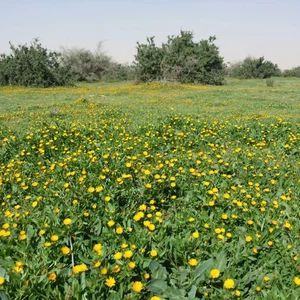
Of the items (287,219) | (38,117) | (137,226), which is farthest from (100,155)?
(38,117)

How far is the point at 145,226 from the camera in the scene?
285 centimetres

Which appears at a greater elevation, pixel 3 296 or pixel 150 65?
pixel 150 65

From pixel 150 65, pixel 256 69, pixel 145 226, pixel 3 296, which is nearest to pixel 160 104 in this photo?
pixel 145 226

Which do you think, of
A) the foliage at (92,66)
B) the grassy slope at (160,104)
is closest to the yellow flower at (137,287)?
the grassy slope at (160,104)

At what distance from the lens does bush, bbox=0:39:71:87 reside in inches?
1030

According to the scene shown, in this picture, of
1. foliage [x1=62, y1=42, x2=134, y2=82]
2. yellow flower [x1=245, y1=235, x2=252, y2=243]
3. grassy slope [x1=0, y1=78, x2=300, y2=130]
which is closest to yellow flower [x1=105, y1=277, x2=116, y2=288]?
yellow flower [x1=245, y1=235, x2=252, y2=243]

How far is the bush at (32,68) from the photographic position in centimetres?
2617

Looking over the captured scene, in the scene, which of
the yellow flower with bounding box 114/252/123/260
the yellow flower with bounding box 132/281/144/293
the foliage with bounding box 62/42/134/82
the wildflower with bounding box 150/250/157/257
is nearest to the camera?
the yellow flower with bounding box 132/281/144/293

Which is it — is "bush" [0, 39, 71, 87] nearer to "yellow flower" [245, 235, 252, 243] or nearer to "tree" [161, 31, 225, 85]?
"tree" [161, 31, 225, 85]

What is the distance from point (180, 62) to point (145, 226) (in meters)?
29.7

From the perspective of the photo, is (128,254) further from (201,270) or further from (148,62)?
(148,62)

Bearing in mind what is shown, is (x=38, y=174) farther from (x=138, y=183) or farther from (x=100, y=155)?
(x=138, y=183)

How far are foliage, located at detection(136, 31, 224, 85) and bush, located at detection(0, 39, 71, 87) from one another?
8.66 m

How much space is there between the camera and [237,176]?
4461 mm
